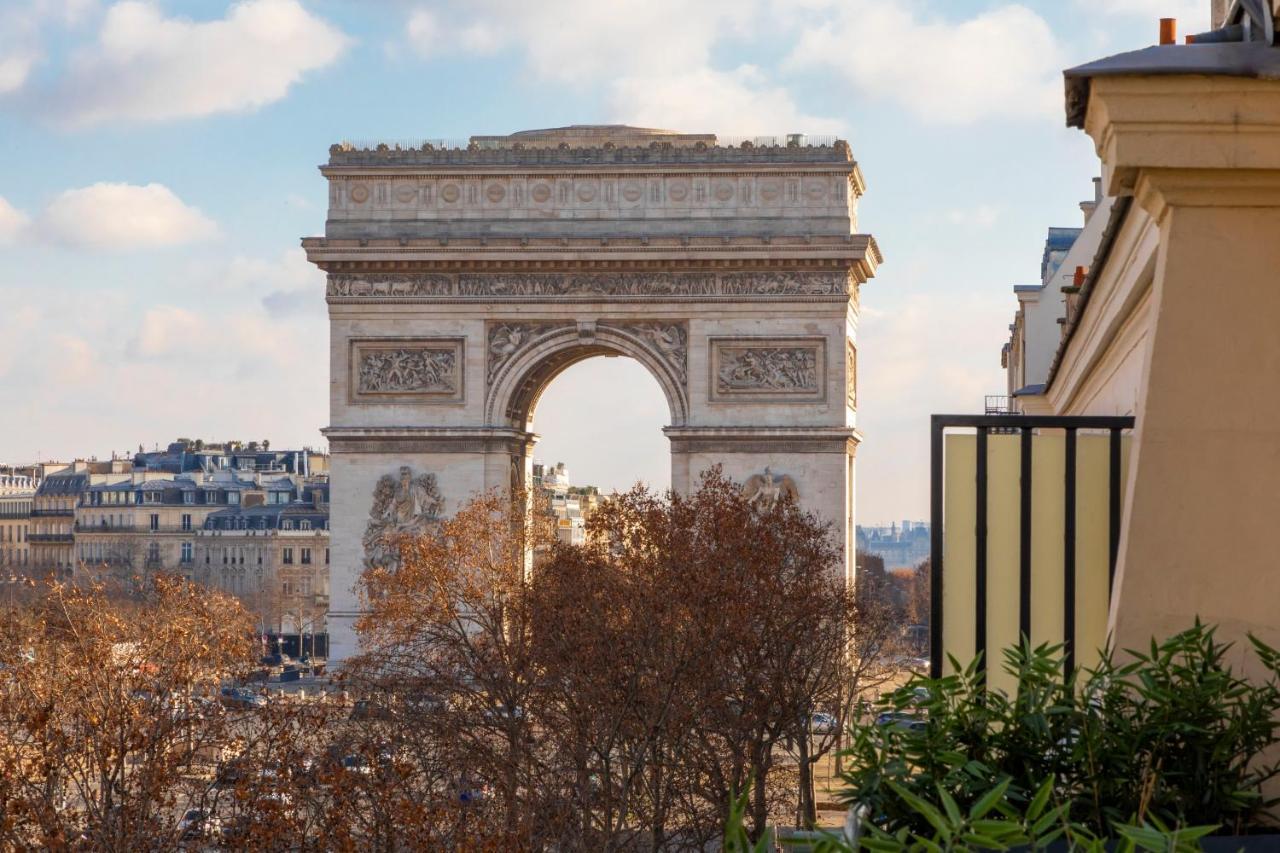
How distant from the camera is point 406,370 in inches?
1497

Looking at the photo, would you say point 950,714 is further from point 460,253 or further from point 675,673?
Answer: point 460,253

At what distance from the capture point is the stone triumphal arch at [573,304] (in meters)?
37.2

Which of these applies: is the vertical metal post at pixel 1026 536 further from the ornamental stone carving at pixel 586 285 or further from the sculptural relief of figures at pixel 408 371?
the sculptural relief of figures at pixel 408 371

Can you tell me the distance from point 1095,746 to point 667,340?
34722 mm

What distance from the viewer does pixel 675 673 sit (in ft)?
70.0

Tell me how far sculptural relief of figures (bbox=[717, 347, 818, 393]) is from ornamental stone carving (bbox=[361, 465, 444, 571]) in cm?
588

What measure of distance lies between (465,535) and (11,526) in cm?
7349

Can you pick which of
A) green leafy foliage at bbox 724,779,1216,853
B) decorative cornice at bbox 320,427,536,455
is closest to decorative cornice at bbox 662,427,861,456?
decorative cornice at bbox 320,427,536,455

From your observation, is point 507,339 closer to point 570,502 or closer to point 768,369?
point 768,369

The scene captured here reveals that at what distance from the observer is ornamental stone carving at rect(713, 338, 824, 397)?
122 feet

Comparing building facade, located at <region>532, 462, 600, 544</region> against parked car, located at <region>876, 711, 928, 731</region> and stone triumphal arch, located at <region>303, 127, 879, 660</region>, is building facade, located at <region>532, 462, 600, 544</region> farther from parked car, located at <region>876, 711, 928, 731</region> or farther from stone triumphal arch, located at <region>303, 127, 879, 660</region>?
parked car, located at <region>876, 711, 928, 731</region>

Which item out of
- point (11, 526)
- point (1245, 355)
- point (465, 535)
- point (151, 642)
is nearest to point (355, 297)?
point (465, 535)

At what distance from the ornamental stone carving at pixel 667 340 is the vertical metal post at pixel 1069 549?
32.4 meters

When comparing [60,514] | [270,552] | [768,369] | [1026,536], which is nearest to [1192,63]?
[1026,536]
